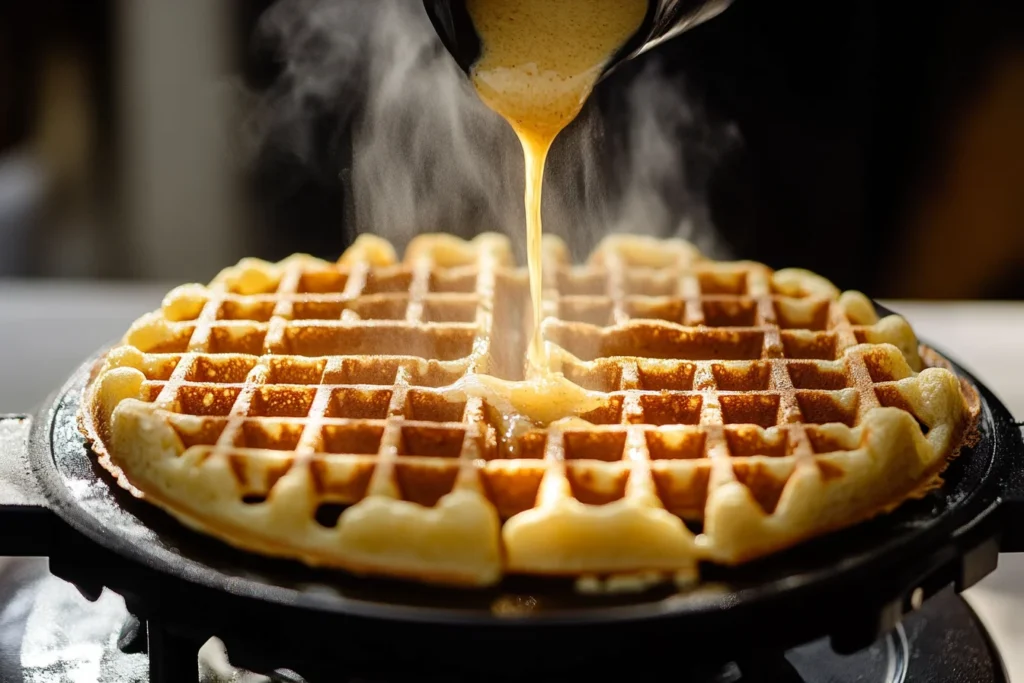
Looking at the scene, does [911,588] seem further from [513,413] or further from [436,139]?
[436,139]

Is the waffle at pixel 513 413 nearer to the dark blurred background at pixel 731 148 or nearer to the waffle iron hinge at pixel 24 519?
the waffle iron hinge at pixel 24 519

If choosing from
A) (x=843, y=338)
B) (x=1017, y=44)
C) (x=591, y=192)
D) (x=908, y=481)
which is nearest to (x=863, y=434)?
(x=908, y=481)

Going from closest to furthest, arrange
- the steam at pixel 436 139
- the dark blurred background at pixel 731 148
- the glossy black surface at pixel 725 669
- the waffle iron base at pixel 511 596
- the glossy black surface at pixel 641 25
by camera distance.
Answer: the waffle iron base at pixel 511 596, the glossy black surface at pixel 641 25, the glossy black surface at pixel 725 669, the steam at pixel 436 139, the dark blurred background at pixel 731 148

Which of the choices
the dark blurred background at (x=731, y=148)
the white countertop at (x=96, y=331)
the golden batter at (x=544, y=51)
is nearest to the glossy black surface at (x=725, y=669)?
the golden batter at (x=544, y=51)

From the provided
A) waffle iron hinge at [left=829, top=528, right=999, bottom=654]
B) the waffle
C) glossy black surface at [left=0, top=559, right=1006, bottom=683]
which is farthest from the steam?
waffle iron hinge at [left=829, top=528, right=999, bottom=654]

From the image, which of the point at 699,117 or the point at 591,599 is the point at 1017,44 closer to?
the point at 699,117

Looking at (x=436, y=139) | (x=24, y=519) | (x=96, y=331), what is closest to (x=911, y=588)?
(x=24, y=519)
